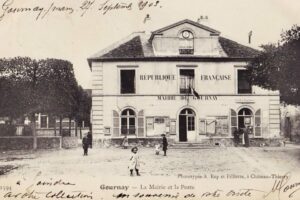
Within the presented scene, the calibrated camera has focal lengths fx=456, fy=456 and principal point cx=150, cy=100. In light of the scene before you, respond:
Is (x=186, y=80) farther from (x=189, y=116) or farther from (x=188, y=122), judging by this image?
(x=188, y=122)

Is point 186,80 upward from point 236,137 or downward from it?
upward

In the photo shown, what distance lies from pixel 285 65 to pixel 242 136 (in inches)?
295

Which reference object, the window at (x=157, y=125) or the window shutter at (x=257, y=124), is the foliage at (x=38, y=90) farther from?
the window shutter at (x=257, y=124)

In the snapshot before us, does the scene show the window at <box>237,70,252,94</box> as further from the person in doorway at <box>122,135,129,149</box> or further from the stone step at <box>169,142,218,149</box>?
the person in doorway at <box>122,135,129,149</box>

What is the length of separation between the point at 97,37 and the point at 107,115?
8068 millimetres

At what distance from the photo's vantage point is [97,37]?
11.3 metres

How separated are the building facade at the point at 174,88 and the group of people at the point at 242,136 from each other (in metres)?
0.22

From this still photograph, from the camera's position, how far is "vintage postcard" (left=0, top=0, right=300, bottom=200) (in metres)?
10.1

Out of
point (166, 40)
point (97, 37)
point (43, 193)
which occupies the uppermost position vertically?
point (166, 40)

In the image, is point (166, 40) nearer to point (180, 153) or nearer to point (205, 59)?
point (205, 59)

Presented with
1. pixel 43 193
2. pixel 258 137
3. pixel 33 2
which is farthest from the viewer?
pixel 258 137

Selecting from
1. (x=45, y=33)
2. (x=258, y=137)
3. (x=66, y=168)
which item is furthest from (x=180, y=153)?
(x=45, y=33)

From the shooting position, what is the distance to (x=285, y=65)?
12.0 metres
